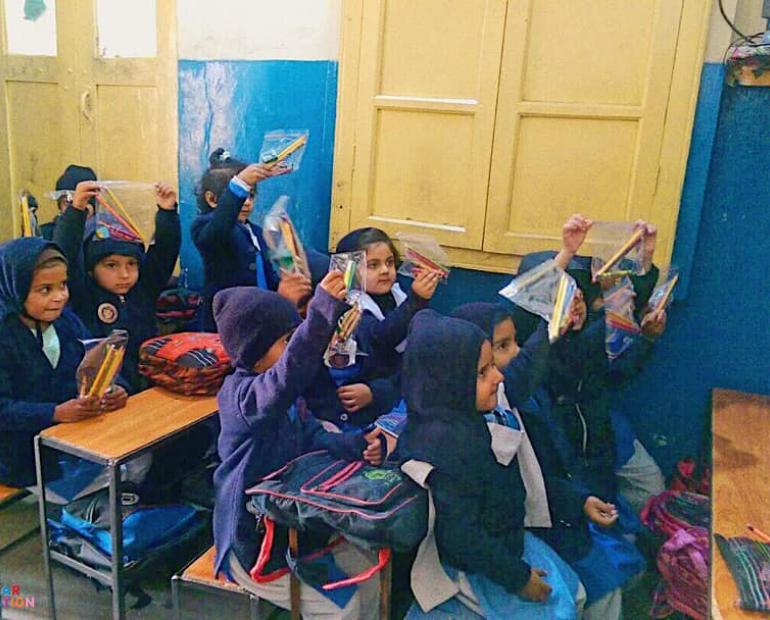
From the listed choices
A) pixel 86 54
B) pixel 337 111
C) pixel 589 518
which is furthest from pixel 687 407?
pixel 86 54

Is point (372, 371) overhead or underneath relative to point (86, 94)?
underneath

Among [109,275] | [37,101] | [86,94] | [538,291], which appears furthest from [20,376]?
[37,101]

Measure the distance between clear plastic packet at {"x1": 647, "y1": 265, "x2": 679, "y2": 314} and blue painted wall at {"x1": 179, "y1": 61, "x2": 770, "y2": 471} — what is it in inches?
4.6

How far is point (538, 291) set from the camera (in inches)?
84.4

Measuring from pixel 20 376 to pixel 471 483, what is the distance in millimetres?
1543

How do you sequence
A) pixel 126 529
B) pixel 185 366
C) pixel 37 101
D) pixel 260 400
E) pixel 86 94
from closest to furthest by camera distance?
1. pixel 260 400
2. pixel 126 529
3. pixel 185 366
4. pixel 86 94
5. pixel 37 101

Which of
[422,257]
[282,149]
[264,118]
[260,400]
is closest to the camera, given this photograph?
[260,400]

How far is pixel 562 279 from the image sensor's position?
212cm

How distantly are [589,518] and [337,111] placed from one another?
79.1 inches

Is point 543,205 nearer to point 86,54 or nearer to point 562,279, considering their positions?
point 562,279

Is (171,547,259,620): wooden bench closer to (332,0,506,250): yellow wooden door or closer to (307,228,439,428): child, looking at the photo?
(307,228,439,428): child

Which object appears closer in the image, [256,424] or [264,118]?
[256,424]

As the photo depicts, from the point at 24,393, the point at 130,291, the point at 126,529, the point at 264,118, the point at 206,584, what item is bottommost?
the point at 126,529

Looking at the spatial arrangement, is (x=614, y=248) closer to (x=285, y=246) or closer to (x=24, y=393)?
(x=285, y=246)
